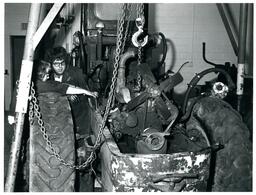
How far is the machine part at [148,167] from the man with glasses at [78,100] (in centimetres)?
148

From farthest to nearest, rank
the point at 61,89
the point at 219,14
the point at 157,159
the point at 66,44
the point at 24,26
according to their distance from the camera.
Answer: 1. the point at 219,14
2. the point at 24,26
3. the point at 66,44
4. the point at 61,89
5. the point at 157,159

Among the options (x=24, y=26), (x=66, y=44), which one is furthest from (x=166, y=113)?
(x=24, y=26)

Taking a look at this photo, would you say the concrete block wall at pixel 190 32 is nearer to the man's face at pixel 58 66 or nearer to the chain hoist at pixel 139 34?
the man's face at pixel 58 66

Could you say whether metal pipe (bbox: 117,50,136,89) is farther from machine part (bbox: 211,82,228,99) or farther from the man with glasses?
machine part (bbox: 211,82,228,99)

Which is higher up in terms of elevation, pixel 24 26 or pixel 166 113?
pixel 24 26

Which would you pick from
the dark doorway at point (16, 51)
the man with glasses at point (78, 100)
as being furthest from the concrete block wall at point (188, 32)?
the man with glasses at point (78, 100)

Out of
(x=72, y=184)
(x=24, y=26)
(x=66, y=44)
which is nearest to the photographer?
(x=72, y=184)

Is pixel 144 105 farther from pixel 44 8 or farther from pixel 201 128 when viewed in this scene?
pixel 44 8

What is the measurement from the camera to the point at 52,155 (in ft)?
10.4

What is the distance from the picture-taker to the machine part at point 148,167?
2.62 metres

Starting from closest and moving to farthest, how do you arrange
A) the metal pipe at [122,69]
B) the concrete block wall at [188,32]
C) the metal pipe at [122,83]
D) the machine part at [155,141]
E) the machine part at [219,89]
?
the machine part at [155,141], the metal pipe at [122,83], the metal pipe at [122,69], the machine part at [219,89], the concrete block wall at [188,32]


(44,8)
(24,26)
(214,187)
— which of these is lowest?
(214,187)

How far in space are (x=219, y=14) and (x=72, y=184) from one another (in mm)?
10556

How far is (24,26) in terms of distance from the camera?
11.1 metres
